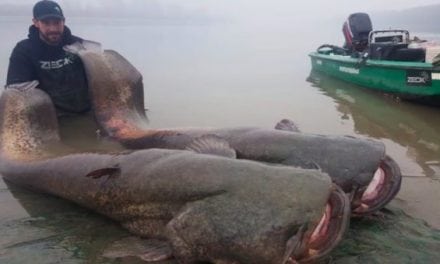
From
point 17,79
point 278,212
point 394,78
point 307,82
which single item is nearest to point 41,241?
point 278,212

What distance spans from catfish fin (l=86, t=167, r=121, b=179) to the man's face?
3.46 metres

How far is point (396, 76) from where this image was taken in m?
9.95

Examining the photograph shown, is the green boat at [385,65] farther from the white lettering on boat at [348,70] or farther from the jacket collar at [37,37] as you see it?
the jacket collar at [37,37]

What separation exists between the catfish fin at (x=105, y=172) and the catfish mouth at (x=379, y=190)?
1.81 metres

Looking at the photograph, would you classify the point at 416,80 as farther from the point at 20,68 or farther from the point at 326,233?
the point at 326,233

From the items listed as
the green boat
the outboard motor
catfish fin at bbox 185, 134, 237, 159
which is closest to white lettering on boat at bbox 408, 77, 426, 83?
the green boat

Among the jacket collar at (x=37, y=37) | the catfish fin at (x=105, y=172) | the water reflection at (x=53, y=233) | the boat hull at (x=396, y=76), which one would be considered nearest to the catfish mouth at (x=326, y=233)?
the water reflection at (x=53, y=233)

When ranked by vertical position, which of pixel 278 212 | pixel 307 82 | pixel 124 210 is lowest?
pixel 307 82

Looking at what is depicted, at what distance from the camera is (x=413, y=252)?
3.44 m

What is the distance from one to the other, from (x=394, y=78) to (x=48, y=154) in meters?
7.47

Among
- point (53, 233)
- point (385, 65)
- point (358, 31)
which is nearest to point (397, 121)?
point (385, 65)

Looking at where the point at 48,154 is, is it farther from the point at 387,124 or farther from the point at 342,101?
the point at 342,101

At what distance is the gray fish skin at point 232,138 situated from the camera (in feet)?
12.1

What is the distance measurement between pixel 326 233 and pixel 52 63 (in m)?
4.94
